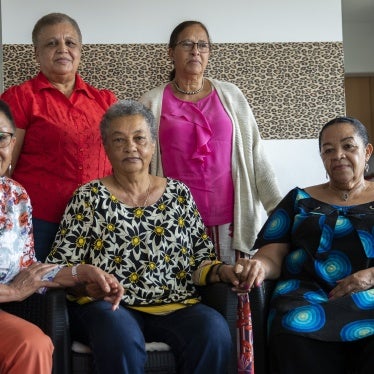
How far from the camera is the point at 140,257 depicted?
7.89ft

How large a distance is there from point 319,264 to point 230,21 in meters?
2.73

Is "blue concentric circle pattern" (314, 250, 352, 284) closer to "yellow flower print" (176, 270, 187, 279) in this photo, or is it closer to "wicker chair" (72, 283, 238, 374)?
"wicker chair" (72, 283, 238, 374)

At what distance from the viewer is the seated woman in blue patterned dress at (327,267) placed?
223cm

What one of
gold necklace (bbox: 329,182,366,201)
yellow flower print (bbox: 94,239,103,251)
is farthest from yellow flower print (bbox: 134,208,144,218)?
gold necklace (bbox: 329,182,366,201)

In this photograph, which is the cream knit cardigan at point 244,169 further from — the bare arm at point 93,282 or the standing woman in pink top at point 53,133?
the bare arm at point 93,282

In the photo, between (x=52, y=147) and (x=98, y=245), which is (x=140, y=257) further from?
(x=52, y=147)

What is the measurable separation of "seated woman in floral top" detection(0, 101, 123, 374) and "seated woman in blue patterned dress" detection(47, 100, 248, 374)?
9cm

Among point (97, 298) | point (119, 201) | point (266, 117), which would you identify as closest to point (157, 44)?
point (266, 117)

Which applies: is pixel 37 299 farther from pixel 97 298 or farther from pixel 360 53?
pixel 360 53

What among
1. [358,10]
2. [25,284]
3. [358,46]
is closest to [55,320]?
[25,284]

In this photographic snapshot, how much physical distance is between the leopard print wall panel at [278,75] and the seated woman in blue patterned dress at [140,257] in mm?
2122

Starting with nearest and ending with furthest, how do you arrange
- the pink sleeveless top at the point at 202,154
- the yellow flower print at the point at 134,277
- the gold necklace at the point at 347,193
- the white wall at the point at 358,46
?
1. the yellow flower print at the point at 134,277
2. the gold necklace at the point at 347,193
3. the pink sleeveless top at the point at 202,154
4. the white wall at the point at 358,46

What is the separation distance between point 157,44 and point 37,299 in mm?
2826

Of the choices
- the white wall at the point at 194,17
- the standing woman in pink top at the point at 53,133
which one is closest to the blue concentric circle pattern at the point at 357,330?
the standing woman in pink top at the point at 53,133
